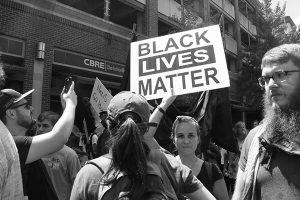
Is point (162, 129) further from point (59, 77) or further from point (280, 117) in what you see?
point (59, 77)

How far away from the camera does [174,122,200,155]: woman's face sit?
3086mm

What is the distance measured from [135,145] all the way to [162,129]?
8.66 feet

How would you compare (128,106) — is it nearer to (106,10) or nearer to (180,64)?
(180,64)

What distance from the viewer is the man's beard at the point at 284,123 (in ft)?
5.95

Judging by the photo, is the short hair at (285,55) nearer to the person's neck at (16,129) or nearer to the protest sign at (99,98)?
the person's neck at (16,129)

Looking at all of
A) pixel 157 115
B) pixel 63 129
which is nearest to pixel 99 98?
pixel 157 115

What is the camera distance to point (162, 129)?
163 inches

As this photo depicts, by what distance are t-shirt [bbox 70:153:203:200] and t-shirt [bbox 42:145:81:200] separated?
1835 mm

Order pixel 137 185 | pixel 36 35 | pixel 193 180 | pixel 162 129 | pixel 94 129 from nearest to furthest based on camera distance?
pixel 137 185, pixel 193 180, pixel 162 129, pixel 94 129, pixel 36 35

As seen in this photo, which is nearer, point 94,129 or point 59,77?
point 94,129

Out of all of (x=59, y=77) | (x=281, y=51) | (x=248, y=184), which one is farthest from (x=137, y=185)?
(x=59, y=77)

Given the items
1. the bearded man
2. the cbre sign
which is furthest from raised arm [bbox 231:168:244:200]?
the cbre sign

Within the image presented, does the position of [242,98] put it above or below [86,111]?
above

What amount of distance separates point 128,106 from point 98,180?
38 centimetres
